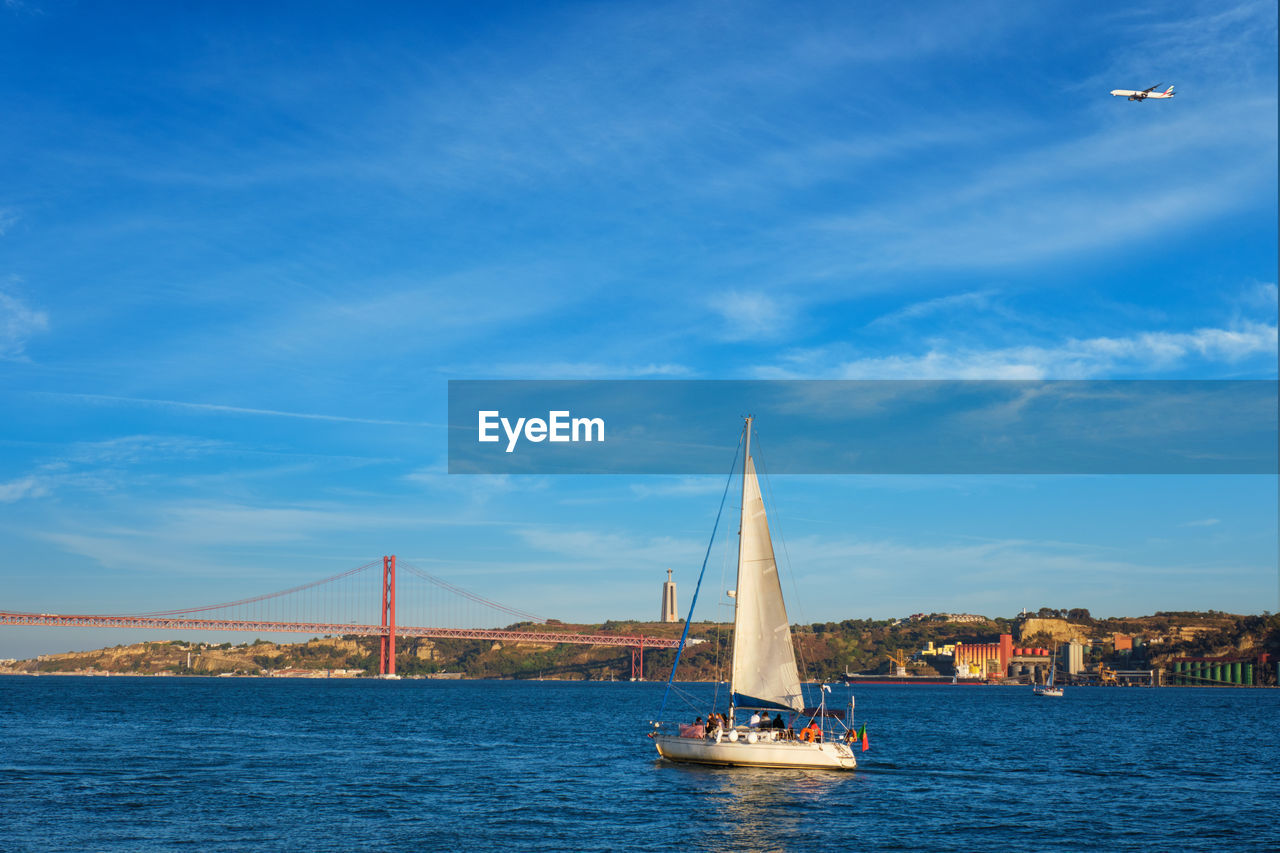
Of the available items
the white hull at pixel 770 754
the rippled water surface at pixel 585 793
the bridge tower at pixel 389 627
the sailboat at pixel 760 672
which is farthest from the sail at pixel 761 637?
the bridge tower at pixel 389 627

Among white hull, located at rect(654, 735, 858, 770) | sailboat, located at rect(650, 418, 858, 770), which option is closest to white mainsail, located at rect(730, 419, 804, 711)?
sailboat, located at rect(650, 418, 858, 770)

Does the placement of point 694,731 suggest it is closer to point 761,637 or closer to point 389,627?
point 761,637

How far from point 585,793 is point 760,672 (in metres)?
7.38

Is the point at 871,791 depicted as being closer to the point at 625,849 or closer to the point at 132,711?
the point at 625,849

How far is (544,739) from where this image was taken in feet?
190

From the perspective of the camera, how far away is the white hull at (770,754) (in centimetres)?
3706

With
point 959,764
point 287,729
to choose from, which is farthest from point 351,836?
point 287,729

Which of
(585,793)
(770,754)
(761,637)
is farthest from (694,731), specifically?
(585,793)

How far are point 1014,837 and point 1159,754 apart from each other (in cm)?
2910

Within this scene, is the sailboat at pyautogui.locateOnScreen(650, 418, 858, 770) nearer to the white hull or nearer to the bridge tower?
the white hull

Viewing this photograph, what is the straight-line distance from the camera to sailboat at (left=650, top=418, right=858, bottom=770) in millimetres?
37438

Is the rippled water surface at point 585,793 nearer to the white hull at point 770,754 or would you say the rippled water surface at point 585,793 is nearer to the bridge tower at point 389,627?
the white hull at point 770,754

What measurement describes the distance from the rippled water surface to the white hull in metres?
0.55

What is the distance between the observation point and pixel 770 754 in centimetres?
3719
